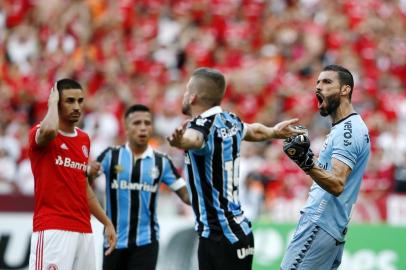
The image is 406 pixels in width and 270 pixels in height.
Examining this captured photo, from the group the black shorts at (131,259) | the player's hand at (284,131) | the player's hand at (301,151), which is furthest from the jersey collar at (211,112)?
the black shorts at (131,259)

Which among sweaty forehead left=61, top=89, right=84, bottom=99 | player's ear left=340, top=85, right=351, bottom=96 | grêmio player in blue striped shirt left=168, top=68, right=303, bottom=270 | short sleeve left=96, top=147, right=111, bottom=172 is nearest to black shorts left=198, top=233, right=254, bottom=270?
grêmio player in blue striped shirt left=168, top=68, right=303, bottom=270

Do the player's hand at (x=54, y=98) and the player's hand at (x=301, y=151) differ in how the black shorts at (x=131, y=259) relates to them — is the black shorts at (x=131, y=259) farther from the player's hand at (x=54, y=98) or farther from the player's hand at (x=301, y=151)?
the player's hand at (x=301, y=151)

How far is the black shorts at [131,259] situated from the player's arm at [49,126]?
81.2 inches

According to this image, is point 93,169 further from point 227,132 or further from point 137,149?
point 227,132

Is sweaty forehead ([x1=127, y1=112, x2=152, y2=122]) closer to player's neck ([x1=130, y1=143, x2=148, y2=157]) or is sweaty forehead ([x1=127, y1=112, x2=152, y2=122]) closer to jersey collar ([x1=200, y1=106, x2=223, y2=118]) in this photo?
player's neck ([x1=130, y1=143, x2=148, y2=157])

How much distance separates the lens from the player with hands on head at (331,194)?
7.65 metres

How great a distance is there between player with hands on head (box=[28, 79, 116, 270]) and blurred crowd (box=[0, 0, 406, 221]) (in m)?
7.75

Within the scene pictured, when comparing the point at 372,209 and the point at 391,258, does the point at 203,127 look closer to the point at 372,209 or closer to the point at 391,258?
the point at 391,258

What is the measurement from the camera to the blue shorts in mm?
7727

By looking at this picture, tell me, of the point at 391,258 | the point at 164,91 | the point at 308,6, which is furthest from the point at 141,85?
the point at 391,258

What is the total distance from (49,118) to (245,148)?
9213 millimetres

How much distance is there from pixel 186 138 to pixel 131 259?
2.69 m

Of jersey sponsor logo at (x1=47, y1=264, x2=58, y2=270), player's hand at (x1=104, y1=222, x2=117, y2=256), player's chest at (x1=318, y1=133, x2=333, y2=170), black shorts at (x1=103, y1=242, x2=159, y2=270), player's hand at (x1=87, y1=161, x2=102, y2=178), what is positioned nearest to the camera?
player's chest at (x1=318, y1=133, x2=333, y2=170)

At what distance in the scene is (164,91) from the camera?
18625 millimetres
